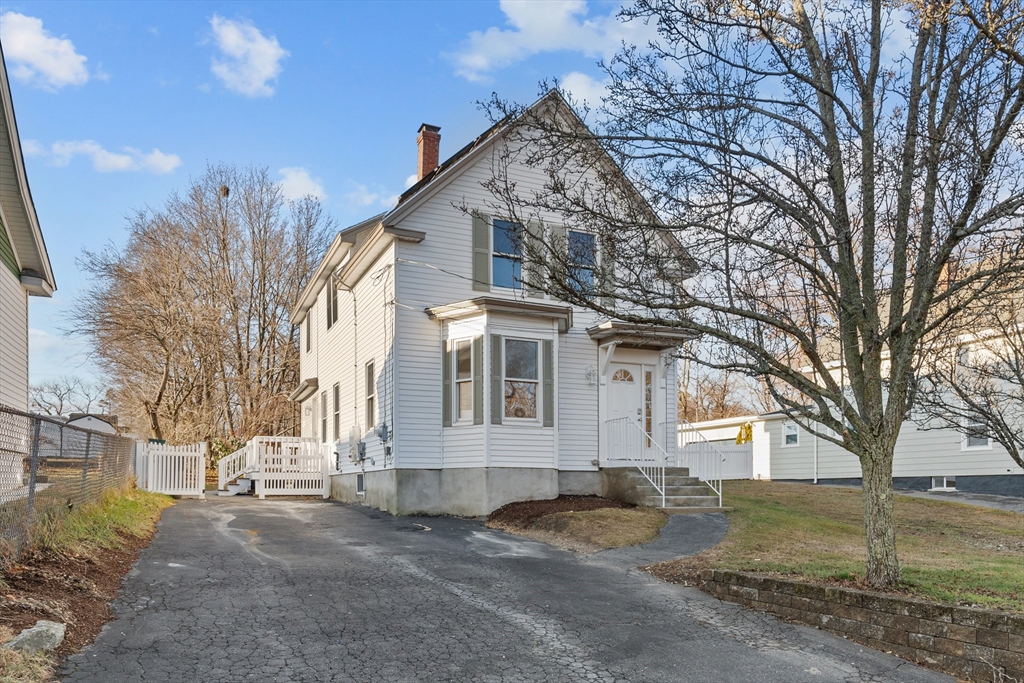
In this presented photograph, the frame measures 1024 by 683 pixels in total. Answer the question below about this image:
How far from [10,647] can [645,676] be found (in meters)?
4.39

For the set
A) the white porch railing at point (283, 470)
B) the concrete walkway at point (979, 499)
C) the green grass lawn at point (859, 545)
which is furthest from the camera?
the white porch railing at point (283, 470)

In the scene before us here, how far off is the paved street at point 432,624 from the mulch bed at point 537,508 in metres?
2.61

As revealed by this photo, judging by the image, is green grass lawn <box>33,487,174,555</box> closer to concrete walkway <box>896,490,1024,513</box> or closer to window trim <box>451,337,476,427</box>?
window trim <box>451,337,476,427</box>

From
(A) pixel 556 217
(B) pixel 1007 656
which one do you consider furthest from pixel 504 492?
(B) pixel 1007 656

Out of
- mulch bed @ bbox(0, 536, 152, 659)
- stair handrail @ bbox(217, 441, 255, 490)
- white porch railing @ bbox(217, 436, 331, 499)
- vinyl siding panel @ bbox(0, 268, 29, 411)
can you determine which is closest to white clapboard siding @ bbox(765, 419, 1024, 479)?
white porch railing @ bbox(217, 436, 331, 499)

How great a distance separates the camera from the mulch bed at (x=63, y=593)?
20.4 feet

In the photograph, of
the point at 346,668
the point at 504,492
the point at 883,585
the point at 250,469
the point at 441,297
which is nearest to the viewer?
the point at 346,668

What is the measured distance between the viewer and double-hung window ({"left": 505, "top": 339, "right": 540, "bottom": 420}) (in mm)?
16141

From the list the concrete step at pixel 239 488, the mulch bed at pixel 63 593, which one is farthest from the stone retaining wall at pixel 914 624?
the concrete step at pixel 239 488

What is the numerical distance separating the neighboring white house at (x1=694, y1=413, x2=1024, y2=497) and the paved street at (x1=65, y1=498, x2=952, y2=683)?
11.4 metres

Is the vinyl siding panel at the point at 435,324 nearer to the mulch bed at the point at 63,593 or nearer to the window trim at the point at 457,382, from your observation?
the window trim at the point at 457,382

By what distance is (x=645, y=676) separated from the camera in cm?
618

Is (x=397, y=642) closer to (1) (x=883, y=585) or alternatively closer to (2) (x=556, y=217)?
(1) (x=883, y=585)

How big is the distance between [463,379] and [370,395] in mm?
2971
